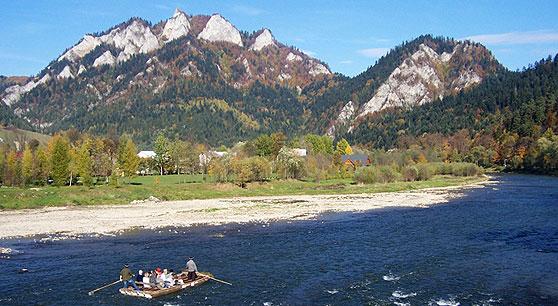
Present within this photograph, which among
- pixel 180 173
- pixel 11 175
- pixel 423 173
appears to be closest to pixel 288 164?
pixel 423 173

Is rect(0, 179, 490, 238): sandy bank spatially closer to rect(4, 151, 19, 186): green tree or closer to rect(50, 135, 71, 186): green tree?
rect(50, 135, 71, 186): green tree

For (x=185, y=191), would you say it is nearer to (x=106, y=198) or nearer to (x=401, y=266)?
(x=106, y=198)

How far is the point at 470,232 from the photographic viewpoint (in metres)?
59.5

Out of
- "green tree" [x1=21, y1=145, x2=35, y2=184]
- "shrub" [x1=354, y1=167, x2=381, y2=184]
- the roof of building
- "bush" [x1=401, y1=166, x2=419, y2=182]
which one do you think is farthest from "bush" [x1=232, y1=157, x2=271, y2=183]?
the roof of building

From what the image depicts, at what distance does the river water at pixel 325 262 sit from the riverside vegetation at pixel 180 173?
4131cm

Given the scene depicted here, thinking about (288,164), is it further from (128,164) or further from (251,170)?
(128,164)

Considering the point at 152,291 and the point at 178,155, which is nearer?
the point at 152,291

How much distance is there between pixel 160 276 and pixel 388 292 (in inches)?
647

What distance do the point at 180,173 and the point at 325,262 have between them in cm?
13392

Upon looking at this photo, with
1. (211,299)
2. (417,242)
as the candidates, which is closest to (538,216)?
(417,242)

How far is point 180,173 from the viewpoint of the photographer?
17362cm

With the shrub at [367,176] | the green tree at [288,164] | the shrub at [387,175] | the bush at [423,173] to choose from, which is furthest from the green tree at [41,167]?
the bush at [423,173]

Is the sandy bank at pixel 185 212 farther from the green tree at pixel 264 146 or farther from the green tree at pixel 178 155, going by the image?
the green tree at pixel 178 155

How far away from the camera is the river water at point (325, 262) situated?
35.2m
